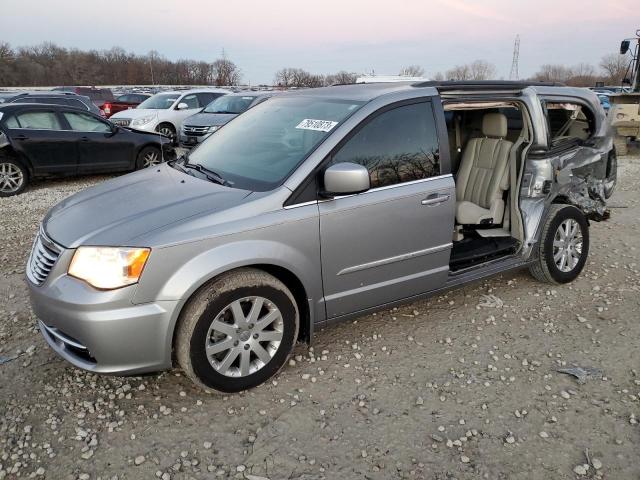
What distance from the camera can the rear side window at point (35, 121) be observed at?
28.2 feet

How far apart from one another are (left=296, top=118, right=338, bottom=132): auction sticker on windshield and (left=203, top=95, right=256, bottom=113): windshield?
10116 millimetres

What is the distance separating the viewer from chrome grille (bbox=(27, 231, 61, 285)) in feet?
9.43

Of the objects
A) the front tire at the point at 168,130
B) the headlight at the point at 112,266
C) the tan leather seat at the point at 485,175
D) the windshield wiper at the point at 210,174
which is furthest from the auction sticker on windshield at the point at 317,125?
the front tire at the point at 168,130

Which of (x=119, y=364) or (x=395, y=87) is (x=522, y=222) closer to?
(x=395, y=87)

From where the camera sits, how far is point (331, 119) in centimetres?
338

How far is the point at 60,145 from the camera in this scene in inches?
A: 352

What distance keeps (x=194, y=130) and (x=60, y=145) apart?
13.3ft

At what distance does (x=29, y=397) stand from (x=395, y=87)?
3127 mm

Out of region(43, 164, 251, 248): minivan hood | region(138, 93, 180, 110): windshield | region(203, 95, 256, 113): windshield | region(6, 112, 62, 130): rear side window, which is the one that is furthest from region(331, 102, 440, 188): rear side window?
region(138, 93, 180, 110): windshield

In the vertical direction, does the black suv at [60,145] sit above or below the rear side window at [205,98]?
below

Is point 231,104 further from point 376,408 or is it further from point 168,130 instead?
point 376,408

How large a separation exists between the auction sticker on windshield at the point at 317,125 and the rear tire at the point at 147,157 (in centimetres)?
732

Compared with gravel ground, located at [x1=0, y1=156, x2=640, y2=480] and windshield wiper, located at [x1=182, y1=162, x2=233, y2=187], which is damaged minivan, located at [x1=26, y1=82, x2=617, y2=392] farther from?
gravel ground, located at [x1=0, y1=156, x2=640, y2=480]

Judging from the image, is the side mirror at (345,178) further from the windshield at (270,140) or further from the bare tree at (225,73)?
the bare tree at (225,73)
